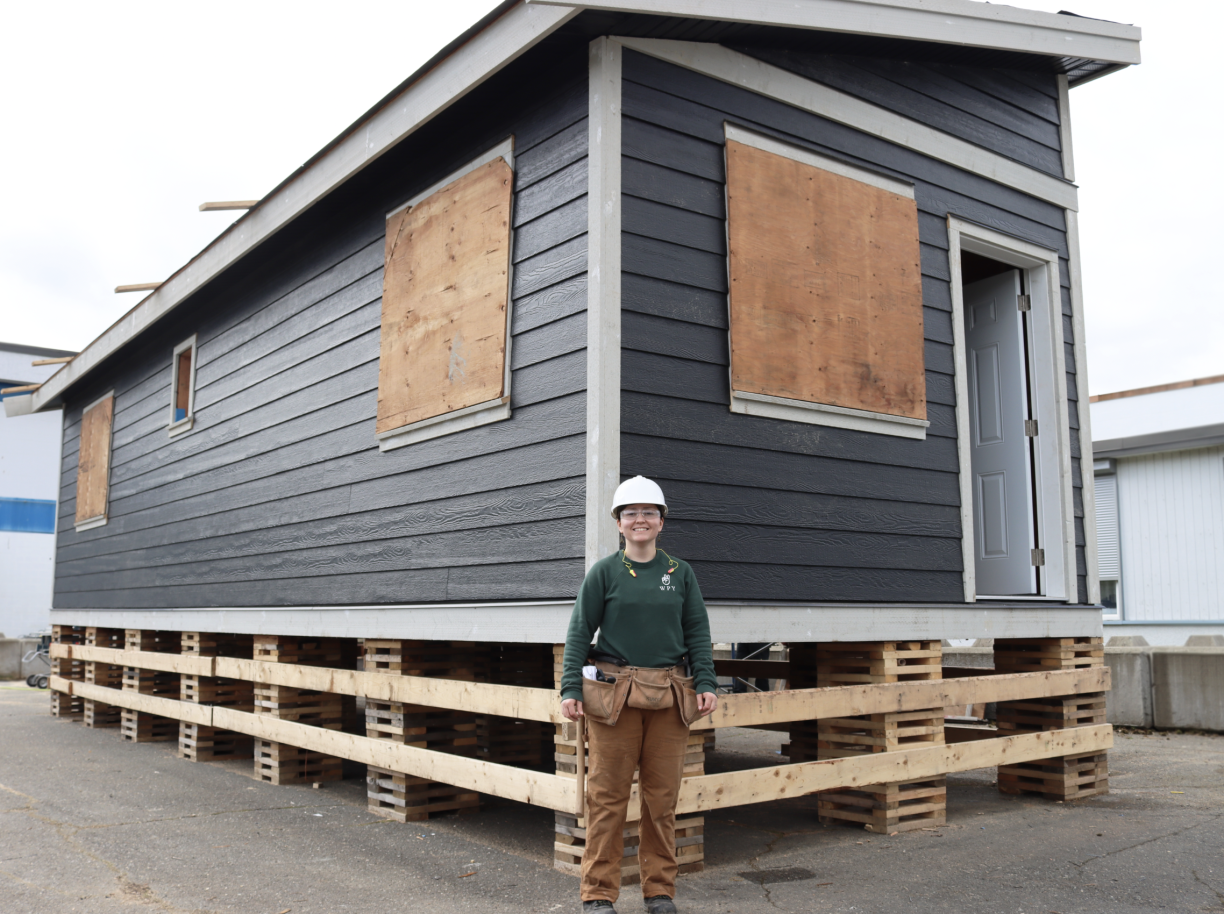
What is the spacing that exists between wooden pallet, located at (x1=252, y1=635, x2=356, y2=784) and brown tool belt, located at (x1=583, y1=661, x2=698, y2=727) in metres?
4.64

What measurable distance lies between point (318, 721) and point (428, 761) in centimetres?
266

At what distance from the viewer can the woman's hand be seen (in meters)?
4.32

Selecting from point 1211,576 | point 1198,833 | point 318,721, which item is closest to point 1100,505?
point 1211,576

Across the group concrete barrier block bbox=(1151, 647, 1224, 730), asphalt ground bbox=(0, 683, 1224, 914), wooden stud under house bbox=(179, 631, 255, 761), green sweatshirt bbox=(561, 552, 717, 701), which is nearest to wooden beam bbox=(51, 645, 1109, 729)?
green sweatshirt bbox=(561, 552, 717, 701)

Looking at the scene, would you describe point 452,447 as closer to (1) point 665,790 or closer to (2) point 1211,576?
(1) point 665,790

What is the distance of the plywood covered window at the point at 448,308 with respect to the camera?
20.8ft

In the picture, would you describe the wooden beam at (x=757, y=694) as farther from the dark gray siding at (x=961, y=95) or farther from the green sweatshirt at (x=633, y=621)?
the dark gray siding at (x=961, y=95)

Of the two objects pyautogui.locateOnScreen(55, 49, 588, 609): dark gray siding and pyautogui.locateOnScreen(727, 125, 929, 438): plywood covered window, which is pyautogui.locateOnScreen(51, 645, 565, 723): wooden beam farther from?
pyautogui.locateOnScreen(727, 125, 929, 438): plywood covered window

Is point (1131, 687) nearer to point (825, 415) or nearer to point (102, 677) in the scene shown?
A: point (825, 415)

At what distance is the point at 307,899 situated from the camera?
4.93m

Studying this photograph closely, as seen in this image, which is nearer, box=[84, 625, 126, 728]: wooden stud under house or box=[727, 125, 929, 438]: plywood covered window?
box=[727, 125, 929, 438]: plywood covered window

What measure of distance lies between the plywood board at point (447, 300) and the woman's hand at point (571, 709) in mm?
2317

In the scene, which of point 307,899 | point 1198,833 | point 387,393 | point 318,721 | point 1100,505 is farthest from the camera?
point 1100,505

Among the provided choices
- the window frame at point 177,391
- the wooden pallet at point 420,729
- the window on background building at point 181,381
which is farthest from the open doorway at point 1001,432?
the window on background building at point 181,381
